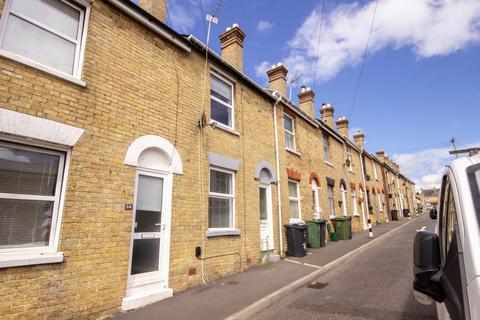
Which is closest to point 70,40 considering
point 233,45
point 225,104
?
point 225,104

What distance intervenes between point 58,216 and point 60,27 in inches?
135

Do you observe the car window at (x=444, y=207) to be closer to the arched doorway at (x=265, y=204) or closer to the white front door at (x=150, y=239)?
the white front door at (x=150, y=239)

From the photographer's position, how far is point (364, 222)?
1998cm

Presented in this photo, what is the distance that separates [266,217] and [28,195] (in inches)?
276

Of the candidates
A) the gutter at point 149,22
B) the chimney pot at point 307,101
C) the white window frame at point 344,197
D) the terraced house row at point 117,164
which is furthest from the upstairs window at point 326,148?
the gutter at point 149,22

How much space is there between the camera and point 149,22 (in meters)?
6.54

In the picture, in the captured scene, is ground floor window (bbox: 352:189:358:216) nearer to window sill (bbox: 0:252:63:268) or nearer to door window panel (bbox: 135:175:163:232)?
door window panel (bbox: 135:175:163:232)

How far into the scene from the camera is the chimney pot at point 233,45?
10.3 m

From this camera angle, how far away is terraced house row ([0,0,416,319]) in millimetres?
4359

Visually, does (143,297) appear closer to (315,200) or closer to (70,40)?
(70,40)

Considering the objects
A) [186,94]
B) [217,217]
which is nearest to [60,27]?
[186,94]

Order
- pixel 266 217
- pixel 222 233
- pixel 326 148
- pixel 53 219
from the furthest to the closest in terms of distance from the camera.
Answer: pixel 326 148 → pixel 266 217 → pixel 222 233 → pixel 53 219

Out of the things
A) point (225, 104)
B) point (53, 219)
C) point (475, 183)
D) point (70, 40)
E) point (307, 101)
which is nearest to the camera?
point (475, 183)

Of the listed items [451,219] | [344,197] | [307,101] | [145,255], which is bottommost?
[145,255]
